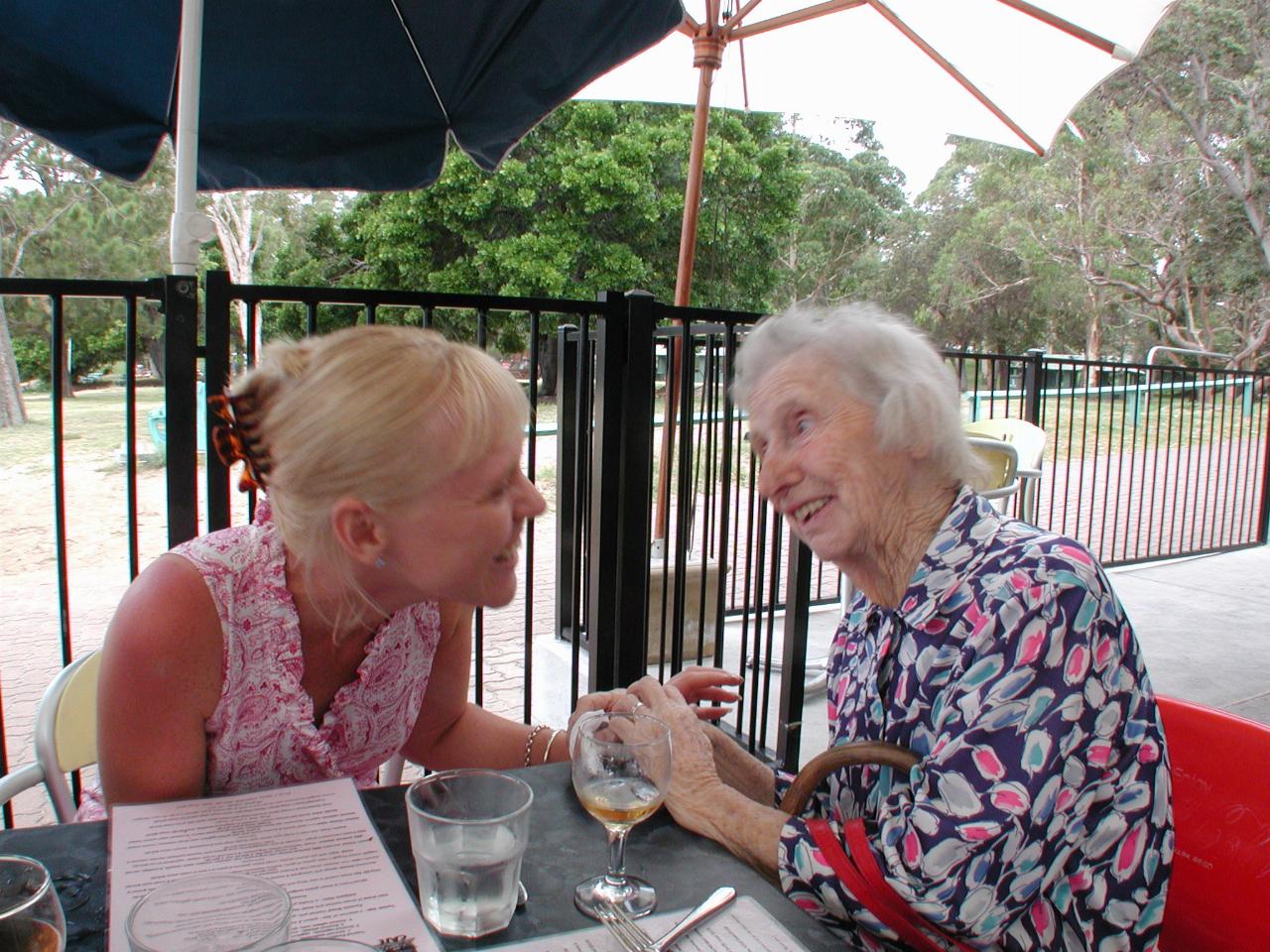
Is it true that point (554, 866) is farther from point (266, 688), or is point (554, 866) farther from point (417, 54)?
point (417, 54)

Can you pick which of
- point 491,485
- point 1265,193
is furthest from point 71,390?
point 1265,193

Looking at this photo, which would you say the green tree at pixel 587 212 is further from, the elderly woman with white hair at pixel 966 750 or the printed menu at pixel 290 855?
the printed menu at pixel 290 855

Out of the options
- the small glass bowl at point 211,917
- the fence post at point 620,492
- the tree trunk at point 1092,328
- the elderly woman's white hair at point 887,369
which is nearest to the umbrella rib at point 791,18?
the fence post at point 620,492

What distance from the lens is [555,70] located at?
2.86m

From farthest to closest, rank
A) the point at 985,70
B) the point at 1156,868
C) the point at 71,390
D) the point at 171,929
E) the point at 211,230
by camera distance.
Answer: the point at 71,390, the point at 985,70, the point at 211,230, the point at 1156,868, the point at 171,929

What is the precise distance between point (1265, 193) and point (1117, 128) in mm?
3735

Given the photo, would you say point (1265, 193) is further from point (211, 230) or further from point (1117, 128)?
point (211, 230)

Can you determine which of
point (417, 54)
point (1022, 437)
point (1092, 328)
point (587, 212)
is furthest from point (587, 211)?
point (1092, 328)

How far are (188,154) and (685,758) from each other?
194cm

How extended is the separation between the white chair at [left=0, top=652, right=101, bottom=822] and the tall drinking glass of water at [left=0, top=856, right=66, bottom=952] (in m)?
0.86

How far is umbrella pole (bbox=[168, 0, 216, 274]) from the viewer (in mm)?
2082

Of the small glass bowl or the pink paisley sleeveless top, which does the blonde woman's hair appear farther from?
the small glass bowl

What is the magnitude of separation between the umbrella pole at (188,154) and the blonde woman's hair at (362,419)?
1.02m

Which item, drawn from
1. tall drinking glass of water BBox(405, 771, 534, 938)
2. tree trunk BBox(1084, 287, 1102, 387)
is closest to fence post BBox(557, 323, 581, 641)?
tall drinking glass of water BBox(405, 771, 534, 938)
